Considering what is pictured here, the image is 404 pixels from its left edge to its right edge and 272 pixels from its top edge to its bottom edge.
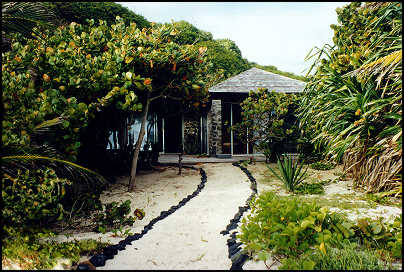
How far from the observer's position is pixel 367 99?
5227mm

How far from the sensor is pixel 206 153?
13.9m

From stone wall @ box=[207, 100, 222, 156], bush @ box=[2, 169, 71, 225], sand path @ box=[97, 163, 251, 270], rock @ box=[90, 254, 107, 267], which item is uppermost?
stone wall @ box=[207, 100, 222, 156]

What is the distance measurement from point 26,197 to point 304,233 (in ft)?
11.1

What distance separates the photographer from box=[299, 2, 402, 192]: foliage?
191 inches

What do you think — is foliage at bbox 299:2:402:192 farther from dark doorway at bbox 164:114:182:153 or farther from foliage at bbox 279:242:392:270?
dark doorway at bbox 164:114:182:153

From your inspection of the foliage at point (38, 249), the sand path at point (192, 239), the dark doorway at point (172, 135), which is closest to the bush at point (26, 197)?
the foliage at point (38, 249)

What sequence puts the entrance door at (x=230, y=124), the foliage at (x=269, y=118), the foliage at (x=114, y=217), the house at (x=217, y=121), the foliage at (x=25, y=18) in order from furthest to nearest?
the entrance door at (x=230, y=124), the house at (x=217, y=121), the foliage at (x=269, y=118), the foliage at (x=25, y=18), the foliage at (x=114, y=217)

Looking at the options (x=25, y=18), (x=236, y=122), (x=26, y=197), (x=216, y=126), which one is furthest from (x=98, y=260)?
(x=236, y=122)

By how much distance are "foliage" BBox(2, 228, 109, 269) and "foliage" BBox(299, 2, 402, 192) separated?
4.48m

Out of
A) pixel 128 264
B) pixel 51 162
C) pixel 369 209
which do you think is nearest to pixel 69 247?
pixel 128 264

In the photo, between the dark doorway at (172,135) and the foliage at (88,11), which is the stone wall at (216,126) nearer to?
the dark doorway at (172,135)

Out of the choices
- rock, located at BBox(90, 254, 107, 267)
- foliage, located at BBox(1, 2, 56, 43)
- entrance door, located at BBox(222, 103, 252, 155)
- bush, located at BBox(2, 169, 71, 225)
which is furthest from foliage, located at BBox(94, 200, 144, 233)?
entrance door, located at BBox(222, 103, 252, 155)

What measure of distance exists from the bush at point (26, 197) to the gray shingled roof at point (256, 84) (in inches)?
334

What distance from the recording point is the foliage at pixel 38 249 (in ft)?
10.6
